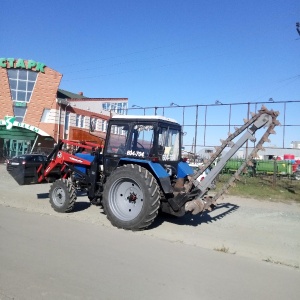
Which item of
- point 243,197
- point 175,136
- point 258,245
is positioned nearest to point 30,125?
point 243,197

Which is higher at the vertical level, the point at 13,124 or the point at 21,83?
the point at 21,83

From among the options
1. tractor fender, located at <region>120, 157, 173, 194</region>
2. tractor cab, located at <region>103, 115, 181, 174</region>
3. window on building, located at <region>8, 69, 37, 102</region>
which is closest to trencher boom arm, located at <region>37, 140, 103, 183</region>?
tractor cab, located at <region>103, 115, 181, 174</region>

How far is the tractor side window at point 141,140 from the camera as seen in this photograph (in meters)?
8.16

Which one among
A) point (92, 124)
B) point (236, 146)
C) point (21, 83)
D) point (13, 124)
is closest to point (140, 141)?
point (92, 124)

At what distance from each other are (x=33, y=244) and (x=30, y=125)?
29517 millimetres

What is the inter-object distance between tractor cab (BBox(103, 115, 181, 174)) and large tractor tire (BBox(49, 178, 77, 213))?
118 cm

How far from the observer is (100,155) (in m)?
9.01

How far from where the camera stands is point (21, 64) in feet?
110

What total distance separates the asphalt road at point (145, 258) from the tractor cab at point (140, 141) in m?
1.58

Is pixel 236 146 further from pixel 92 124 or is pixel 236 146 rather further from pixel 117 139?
pixel 92 124

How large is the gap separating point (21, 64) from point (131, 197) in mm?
29746

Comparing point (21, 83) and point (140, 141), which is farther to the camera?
point (21, 83)

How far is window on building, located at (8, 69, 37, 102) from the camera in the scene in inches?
1329

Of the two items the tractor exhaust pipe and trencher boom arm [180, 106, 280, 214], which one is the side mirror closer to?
trencher boom arm [180, 106, 280, 214]
